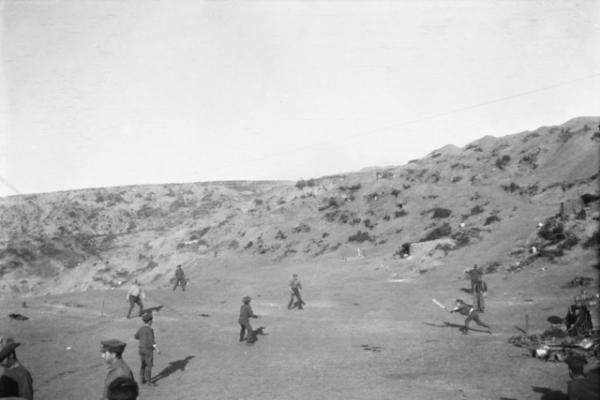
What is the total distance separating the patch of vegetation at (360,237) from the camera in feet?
148

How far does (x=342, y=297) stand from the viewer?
26.0m

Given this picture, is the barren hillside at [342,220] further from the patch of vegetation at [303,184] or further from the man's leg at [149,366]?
the man's leg at [149,366]

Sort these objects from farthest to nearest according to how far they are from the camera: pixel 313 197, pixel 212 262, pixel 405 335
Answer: pixel 313 197
pixel 212 262
pixel 405 335

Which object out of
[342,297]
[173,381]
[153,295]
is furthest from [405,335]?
[153,295]

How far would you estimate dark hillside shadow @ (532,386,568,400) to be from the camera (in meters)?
9.52

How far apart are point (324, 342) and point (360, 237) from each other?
30.1 meters

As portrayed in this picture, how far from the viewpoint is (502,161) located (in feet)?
178

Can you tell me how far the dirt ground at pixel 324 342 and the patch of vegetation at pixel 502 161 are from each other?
90.8ft

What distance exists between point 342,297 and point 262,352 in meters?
11.6

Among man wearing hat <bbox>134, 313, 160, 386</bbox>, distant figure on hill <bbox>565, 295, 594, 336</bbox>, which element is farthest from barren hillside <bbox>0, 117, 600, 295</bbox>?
man wearing hat <bbox>134, 313, 160, 386</bbox>

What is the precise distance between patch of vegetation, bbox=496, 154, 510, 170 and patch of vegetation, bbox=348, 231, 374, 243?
18781mm

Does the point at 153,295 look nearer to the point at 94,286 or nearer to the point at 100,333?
the point at 100,333

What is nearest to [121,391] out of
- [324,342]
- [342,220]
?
[324,342]

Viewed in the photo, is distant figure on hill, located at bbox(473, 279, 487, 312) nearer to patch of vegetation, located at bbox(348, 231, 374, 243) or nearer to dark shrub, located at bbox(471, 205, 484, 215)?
dark shrub, located at bbox(471, 205, 484, 215)
